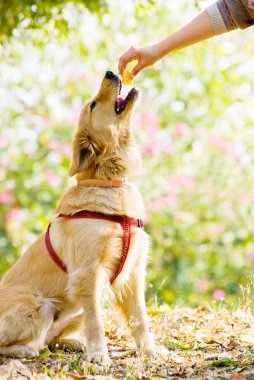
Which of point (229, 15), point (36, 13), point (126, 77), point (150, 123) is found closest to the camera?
point (229, 15)

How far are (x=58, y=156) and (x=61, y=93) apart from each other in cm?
134

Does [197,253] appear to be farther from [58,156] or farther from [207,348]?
[207,348]

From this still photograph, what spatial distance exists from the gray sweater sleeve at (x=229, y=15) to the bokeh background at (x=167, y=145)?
169 inches

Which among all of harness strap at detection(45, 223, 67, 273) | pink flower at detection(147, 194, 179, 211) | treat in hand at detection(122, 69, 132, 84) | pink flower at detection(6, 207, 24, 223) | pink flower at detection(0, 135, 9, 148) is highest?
pink flower at detection(0, 135, 9, 148)

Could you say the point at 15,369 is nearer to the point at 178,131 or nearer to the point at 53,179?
the point at 53,179

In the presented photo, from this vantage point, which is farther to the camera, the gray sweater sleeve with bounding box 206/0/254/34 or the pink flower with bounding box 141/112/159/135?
the pink flower with bounding box 141/112/159/135

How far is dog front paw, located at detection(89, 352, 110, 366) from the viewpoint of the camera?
3.42m

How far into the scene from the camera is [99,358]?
3.44 metres

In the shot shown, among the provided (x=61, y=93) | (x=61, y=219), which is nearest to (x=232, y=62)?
(x=61, y=93)

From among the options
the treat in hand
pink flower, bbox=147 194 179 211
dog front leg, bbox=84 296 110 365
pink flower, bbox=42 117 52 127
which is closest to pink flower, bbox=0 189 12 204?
pink flower, bbox=42 117 52 127

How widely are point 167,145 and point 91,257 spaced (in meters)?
5.34

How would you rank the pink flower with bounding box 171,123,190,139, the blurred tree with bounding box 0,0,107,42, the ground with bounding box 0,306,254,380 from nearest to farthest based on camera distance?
the ground with bounding box 0,306,254,380 < the blurred tree with bounding box 0,0,107,42 < the pink flower with bounding box 171,123,190,139

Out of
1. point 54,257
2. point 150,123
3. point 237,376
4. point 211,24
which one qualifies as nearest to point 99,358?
point 54,257

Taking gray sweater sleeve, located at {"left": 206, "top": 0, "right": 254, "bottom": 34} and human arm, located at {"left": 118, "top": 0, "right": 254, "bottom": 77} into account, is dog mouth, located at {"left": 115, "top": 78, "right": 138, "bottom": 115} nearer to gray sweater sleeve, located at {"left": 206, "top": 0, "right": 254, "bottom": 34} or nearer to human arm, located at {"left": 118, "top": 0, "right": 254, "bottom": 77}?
human arm, located at {"left": 118, "top": 0, "right": 254, "bottom": 77}
